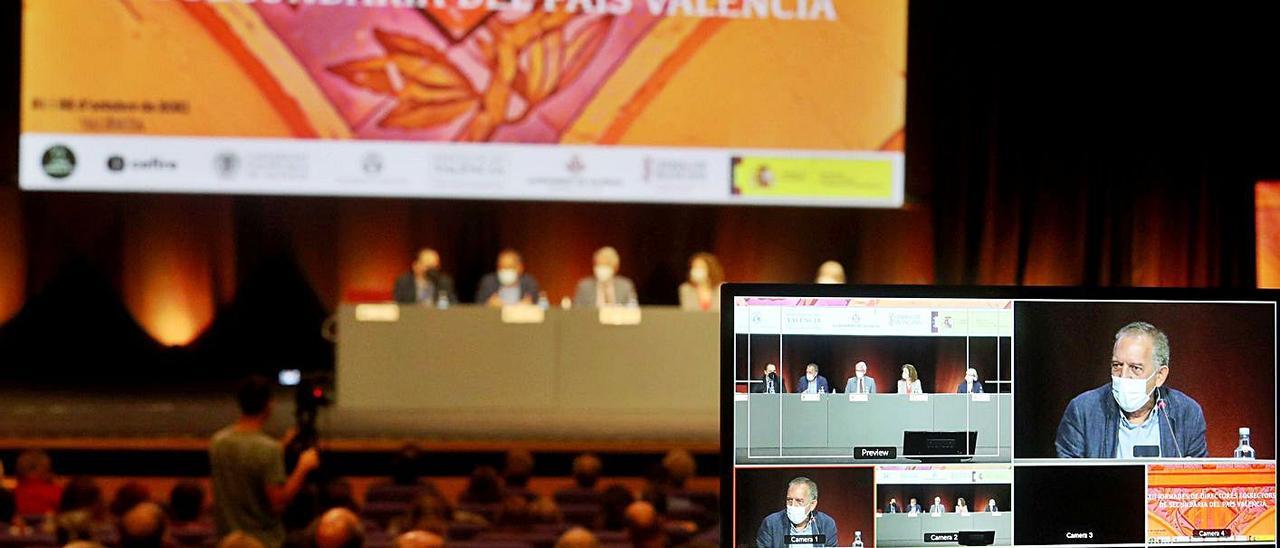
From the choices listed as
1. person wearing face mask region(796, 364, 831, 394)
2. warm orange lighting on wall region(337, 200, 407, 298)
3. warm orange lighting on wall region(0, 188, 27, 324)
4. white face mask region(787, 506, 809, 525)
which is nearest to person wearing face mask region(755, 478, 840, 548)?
white face mask region(787, 506, 809, 525)

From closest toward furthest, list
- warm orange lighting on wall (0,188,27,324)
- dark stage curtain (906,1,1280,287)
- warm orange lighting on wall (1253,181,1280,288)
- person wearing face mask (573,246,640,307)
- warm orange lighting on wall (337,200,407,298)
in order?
1. person wearing face mask (573,246,640,307)
2. warm orange lighting on wall (1253,181,1280,288)
3. dark stage curtain (906,1,1280,287)
4. warm orange lighting on wall (0,188,27,324)
5. warm orange lighting on wall (337,200,407,298)

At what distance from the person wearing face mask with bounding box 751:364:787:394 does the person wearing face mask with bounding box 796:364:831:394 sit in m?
0.02

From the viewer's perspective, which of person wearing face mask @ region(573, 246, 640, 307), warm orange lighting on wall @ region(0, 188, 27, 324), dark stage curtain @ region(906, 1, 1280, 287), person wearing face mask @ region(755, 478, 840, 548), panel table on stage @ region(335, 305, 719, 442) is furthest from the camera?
warm orange lighting on wall @ region(0, 188, 27, 324)

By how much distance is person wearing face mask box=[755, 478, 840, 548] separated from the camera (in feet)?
4.90

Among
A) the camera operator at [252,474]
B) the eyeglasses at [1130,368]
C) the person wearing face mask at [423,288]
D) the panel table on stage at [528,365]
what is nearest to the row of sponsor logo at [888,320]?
the eyeglasses at [1130,368]

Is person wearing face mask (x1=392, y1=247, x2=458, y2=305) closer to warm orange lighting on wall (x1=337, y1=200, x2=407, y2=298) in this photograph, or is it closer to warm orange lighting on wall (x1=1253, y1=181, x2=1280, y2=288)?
warm orange lighting on wall (x1=337, y1=200, x2=407, y2=298)

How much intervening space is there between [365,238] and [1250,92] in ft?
16.8

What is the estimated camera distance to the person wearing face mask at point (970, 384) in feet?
5.05

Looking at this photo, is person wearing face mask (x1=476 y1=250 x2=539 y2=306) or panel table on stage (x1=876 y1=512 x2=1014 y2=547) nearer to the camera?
panel table on stage (x1=876 y1=512 x2=1014 y2=547)

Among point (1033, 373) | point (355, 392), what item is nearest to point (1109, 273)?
point (355, 392)

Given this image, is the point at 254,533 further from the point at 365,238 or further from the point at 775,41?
the point at 365,238

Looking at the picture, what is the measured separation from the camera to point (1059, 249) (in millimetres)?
7637

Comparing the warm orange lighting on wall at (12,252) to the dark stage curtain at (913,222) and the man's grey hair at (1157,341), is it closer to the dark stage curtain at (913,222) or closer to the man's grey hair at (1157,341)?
the dark stage curtain at (913,222)

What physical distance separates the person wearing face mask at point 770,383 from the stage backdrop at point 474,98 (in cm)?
472
